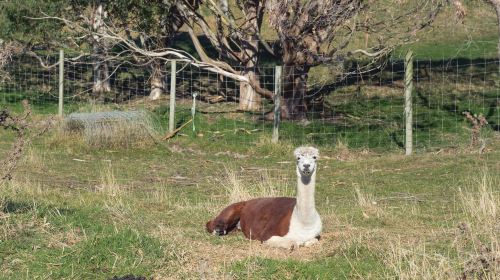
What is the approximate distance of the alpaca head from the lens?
8.80 meters

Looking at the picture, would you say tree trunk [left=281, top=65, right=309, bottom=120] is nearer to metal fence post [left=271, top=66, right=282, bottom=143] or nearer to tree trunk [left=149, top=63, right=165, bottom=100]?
metal fence post [left=271, top=66, right=282, bottom=143]

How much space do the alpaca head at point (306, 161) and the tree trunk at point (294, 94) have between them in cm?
1123

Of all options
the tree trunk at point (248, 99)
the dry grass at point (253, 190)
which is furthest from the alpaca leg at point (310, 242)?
the tree trunk at point (248, 99)

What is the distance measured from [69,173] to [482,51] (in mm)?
17572

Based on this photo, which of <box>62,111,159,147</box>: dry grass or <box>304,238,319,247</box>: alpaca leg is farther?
<box>62,111,159,147</box>: dry grass

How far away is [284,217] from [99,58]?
15.8 m

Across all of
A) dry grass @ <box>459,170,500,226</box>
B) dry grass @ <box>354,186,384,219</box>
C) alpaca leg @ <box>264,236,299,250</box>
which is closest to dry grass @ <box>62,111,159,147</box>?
dry grass @ <box>354,186,384,219</box>

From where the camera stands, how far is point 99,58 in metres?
24.4

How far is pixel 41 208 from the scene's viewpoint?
Result: 1005 centimetres

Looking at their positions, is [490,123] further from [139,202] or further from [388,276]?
[388,276]

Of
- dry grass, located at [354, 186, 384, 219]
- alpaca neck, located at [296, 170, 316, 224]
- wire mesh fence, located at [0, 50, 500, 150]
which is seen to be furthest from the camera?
wire mesh fence, located at [0, 50, 500, 150]

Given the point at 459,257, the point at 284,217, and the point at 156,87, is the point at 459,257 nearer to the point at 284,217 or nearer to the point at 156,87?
the point at 284,217

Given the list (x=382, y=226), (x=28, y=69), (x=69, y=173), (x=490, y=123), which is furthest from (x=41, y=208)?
(x=28, y=69)

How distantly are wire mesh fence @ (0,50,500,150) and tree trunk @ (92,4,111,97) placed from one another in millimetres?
111
